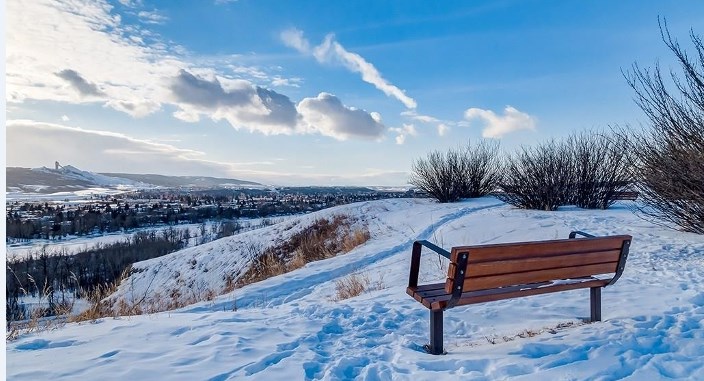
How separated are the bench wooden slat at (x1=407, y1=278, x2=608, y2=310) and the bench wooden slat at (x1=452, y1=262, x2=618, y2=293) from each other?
62mm

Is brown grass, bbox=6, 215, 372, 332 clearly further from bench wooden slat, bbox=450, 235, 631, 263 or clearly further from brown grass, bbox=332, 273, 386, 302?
bench wooden slat, bbox=450, 235, 631, 263

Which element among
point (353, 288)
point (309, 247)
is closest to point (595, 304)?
point (353, 288)

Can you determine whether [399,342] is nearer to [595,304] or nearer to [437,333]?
[437,333]

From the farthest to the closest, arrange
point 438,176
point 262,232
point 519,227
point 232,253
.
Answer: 1. point 438,176
2. point 262,232
3. point 232,253
4. point 519,227

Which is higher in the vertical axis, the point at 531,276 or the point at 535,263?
the point at 535,263

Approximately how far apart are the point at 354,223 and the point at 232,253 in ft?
20.6

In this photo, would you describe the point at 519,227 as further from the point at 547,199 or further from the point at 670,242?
the point at 547,199

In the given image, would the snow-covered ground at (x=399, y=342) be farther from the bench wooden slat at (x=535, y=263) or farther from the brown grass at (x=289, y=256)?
the brown grass at (x=289, y=256)

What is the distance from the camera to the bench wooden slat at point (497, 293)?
3461 millimetres

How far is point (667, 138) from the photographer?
8.84 m

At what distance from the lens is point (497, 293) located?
11.9 feet

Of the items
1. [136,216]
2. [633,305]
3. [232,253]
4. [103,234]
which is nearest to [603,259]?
[633,305]

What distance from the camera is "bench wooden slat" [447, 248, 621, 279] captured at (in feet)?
11.3

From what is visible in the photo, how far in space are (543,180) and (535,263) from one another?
14.2m
